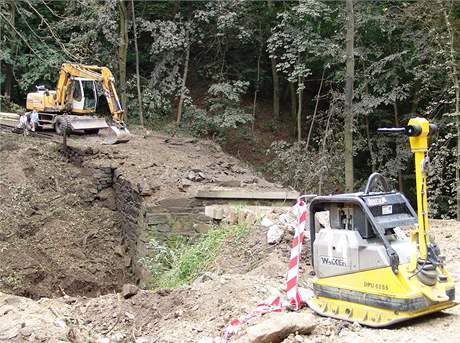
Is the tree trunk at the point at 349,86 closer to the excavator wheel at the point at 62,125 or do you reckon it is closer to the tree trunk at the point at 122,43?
the excavator wheel at the point at 62,125

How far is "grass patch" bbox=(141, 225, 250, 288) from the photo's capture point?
27.5 ft

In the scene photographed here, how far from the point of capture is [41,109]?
1789cm

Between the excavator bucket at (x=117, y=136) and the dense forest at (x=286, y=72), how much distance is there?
241cm

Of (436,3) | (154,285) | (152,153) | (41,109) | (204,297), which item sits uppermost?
(436,3)

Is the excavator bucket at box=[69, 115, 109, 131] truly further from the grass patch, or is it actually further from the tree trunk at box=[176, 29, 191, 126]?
the grass patch

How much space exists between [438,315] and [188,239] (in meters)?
6.54

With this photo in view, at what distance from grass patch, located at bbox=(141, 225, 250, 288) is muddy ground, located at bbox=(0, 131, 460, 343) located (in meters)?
0.23

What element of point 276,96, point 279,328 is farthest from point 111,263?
point 276,96

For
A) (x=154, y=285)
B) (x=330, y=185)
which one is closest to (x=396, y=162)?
→ (x=330, y=185)

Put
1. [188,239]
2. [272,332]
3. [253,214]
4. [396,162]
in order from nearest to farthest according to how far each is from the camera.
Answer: [272,332]
[253,214]
[188,239]
[396,162]

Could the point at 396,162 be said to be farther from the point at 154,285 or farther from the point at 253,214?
the point at 154,285

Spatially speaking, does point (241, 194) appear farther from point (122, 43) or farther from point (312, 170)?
point (122, 43)

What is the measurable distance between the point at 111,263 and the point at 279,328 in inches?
335

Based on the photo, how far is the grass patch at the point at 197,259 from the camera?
8.39 metres
